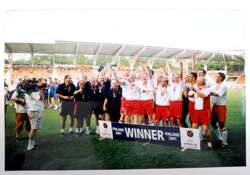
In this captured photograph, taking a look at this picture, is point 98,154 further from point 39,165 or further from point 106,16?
point 106,16

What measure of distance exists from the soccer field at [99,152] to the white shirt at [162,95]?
34 centimetres

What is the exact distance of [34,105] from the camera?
2.83m

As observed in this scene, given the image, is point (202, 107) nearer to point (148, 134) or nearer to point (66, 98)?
point (148, 134)

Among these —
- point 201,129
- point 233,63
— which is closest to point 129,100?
point 201,129

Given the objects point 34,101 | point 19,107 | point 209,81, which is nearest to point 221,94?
point 209,81

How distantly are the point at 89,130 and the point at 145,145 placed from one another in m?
0.44

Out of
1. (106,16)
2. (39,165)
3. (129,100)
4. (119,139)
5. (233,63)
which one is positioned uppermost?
(106,16)

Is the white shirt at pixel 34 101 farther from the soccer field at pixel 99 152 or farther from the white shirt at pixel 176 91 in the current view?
the white shirt at pixel 176 91

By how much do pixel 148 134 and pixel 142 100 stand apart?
0.87 ft

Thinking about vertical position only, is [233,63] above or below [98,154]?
above

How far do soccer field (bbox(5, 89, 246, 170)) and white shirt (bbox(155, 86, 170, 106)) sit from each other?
34 centimetres

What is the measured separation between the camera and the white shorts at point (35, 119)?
282 cm

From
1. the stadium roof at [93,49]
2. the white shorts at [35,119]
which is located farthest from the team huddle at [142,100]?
the stadium roof at [93,49]

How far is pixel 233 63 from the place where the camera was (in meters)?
2.80
